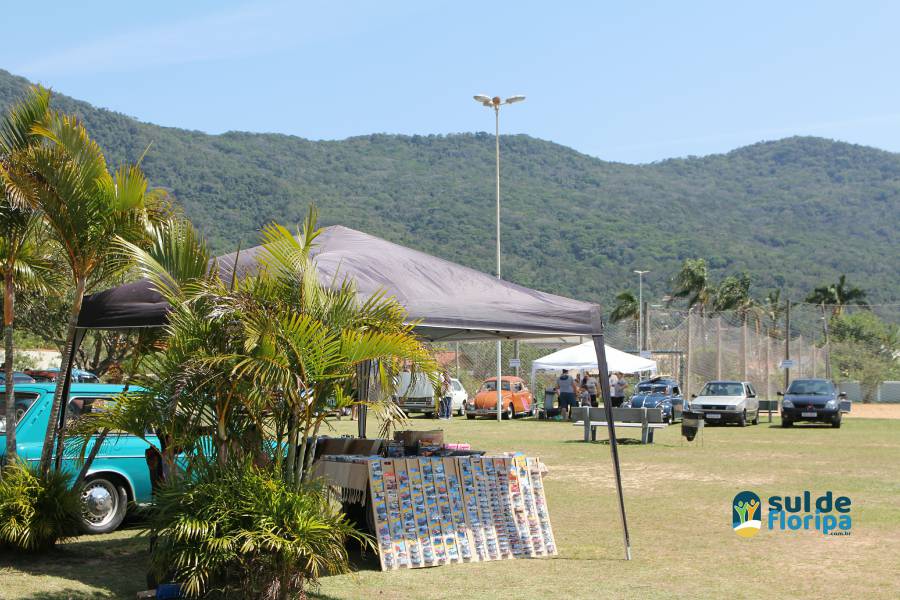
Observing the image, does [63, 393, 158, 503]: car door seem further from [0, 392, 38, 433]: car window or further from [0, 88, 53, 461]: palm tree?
[0, 88, 53, 461]: palm tree

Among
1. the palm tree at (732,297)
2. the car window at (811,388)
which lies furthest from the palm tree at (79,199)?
the palm tree at (732,297)

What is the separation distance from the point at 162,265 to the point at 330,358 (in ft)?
6.30

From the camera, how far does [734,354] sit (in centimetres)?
4209

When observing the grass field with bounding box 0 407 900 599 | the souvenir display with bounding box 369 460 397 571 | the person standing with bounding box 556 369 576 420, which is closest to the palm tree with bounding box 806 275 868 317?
the person standing with bounding box 556 369 576 420

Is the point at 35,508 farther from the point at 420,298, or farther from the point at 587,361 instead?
the point at 587,361

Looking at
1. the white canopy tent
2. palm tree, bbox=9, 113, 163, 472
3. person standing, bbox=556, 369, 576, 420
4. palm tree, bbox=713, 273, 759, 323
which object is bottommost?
person standing, bbox=556, 369, 576, 420

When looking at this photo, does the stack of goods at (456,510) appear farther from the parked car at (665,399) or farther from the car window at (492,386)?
the car window at (492,386)

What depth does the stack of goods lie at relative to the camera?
8984mm

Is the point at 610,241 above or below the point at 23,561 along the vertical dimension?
above

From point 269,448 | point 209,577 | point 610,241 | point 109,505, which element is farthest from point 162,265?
point 610,241

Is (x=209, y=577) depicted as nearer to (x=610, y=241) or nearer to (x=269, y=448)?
(x=269, y=448)

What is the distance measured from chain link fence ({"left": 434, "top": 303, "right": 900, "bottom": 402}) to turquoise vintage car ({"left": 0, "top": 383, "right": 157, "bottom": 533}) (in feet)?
69.7

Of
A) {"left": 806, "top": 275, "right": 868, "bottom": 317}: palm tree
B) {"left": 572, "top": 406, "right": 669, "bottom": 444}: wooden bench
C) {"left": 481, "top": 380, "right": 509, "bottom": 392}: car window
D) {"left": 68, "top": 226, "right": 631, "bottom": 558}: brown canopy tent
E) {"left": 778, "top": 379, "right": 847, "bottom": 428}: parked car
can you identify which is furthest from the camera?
{"left": 806, "top": 275, "right": 868, "bottom": 317}: palm tree

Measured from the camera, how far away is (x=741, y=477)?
1636 cm
